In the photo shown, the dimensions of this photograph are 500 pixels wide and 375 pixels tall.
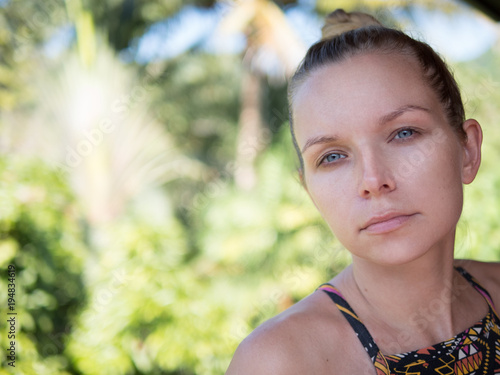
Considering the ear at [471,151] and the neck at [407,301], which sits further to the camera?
the ear at [471,151]

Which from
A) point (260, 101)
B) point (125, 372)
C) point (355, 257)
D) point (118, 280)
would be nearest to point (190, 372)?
point (125, 372)

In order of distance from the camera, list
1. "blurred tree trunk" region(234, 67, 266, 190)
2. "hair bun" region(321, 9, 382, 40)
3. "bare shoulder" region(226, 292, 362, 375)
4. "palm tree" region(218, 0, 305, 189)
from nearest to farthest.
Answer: "bare shoulder" region(226, 292, 362, 375) → "hair bun" region(321, 9, 382, 40) → "palm tree" region(218, 0, 305, 189) → "blurred tree trunk" region(234, 67, 266, 190)

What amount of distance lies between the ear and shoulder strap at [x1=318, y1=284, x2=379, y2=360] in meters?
0.49

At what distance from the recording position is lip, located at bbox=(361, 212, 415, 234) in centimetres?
115

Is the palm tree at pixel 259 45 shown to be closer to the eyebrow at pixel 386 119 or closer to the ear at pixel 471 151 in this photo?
the ear at pixel 471 151

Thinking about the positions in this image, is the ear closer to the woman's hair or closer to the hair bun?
the woman's hair

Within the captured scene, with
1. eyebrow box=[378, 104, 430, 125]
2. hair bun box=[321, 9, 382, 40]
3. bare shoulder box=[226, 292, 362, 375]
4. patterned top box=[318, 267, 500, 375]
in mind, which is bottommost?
patterned top box=[318, 267, 500, 375]

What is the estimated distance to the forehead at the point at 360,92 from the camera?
1211mm

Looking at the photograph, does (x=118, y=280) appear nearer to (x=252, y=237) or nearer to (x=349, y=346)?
(x=252, y=237)

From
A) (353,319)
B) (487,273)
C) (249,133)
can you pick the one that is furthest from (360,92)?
(249,133)

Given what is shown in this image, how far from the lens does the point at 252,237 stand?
18.1 ft

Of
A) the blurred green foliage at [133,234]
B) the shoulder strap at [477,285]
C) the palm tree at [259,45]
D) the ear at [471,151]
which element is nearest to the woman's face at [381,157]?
the ear at [471,151]

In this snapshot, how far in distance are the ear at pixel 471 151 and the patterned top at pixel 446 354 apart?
1.36 feet

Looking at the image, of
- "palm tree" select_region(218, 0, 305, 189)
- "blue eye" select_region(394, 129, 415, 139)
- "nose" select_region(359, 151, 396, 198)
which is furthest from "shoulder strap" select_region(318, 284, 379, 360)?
"palm tree" select_region(218, 0, 305, 189)
